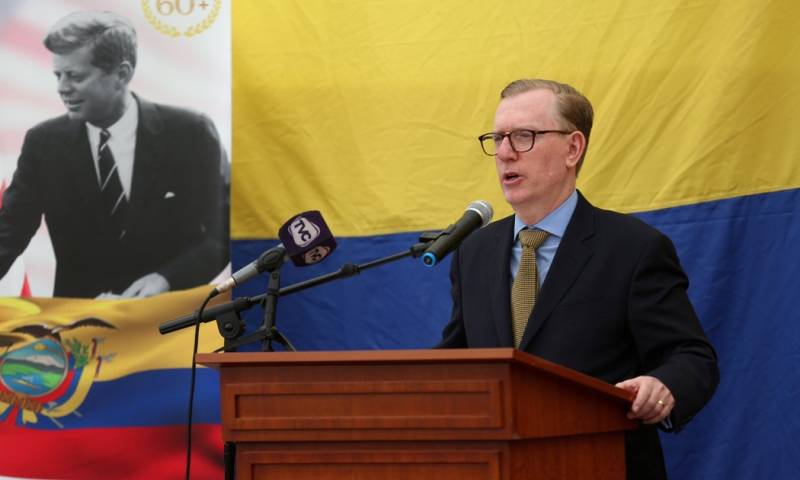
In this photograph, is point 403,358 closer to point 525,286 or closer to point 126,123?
point 525,286

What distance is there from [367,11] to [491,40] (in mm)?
447

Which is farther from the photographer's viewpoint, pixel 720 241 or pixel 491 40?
pixel 491 40

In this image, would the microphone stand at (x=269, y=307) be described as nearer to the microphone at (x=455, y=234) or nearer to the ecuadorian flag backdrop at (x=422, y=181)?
the microphone at (x=455, y=234)

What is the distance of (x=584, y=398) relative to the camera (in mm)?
Answer: 1787

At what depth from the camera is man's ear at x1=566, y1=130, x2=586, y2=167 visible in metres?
2.39

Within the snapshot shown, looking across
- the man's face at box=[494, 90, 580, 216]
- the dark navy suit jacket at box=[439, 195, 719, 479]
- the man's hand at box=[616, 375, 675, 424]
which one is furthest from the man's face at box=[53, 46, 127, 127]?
→ the man's hand at box=[616, 375, 675, 424]

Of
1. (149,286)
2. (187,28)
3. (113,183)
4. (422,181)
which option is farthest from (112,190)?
(422,181)

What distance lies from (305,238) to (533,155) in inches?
21.9

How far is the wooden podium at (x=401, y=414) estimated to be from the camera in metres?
1.61

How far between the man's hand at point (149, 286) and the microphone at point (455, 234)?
143cm

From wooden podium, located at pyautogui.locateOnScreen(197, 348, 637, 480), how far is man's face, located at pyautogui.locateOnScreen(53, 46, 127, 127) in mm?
1835

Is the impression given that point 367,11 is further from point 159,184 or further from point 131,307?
point 131,307

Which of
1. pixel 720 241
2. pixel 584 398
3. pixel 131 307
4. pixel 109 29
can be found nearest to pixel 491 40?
pixel 720 241

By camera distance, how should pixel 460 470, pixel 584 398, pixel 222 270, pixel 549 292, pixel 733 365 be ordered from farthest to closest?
pixel 222 270 < pixel 733 365 < pixel 549 292 < pixel 584 398 < pixel 460 470
